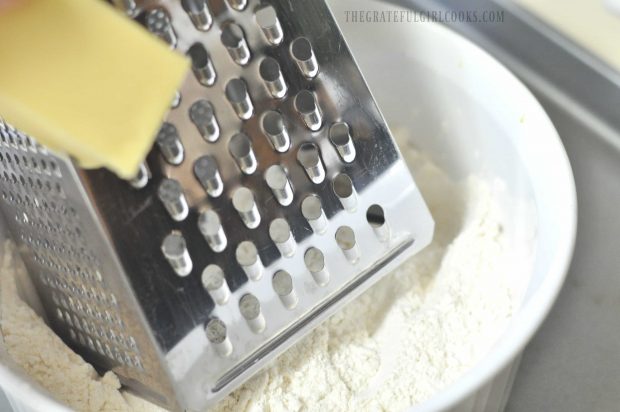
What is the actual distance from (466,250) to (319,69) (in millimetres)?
220

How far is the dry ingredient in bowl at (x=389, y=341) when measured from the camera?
0.64 meters

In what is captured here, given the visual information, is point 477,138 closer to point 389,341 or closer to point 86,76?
point 389,341

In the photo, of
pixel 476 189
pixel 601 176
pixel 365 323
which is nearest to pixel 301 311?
pixel 365 323

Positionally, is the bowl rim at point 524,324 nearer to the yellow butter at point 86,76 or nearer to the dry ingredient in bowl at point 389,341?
the dry ingredient in bowl at point 389,341

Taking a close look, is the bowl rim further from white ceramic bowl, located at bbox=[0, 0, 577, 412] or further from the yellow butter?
the yellow butter

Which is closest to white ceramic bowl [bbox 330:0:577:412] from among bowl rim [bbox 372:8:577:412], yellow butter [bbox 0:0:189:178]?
bowl rim [bbox 372:8:577:412]

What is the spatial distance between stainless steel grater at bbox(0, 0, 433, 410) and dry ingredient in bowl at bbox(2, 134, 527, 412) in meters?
0.03

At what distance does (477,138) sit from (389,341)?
21 cm

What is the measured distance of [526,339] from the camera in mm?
565

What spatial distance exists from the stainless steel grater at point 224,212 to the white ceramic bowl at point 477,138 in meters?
0.09

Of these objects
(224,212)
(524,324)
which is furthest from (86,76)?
(524,324)

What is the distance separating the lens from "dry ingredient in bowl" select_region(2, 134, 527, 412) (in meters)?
0.64

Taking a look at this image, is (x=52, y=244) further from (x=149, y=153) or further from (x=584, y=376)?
(x=584, y=376)

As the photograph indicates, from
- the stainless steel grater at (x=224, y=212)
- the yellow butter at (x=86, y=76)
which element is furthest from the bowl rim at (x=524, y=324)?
the yellow butter at (x=86, y=76)
